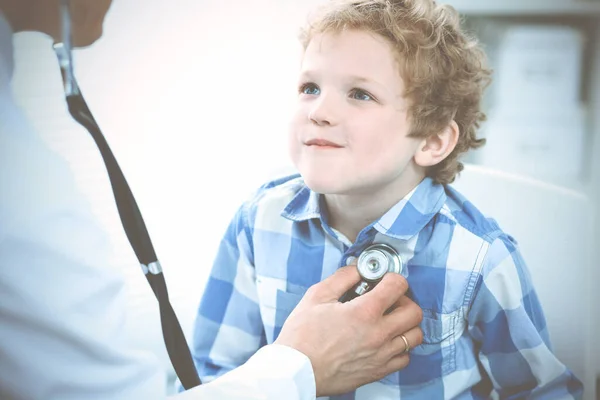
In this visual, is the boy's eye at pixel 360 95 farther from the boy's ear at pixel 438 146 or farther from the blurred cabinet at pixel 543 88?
the blurred cabinet at pixel 543 88

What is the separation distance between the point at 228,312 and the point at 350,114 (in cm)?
31

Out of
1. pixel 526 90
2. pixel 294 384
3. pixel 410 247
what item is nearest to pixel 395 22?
pixel 410 247

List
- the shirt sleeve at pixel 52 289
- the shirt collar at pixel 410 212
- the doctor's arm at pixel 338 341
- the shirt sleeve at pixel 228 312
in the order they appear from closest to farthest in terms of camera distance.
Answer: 1. the shirt sleeve at pixel 52 289
2. the doctor's arm at pixel 338 341
3. the shirt collar at pixel 410 212
4. the shirt sleeve at pixel 228 312

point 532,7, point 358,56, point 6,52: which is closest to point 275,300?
point 358,56

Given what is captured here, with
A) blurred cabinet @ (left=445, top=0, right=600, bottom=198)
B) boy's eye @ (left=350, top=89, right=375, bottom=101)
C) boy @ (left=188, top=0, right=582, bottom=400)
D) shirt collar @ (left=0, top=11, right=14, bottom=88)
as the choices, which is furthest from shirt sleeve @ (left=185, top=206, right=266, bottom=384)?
blurred cabinet @ (left=445, top=0, right=600, bottom=198)

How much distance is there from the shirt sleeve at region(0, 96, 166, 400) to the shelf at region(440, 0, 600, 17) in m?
0.89

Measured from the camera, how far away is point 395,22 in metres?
0.63

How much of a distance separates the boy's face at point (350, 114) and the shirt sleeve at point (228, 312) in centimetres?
18

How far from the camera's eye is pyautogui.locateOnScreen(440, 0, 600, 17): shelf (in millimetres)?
1144

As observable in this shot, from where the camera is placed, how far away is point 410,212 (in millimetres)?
677

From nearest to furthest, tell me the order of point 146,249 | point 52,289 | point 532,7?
point 52,289 → point 146,249 → point 532,7

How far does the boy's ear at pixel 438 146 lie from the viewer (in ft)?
2.23

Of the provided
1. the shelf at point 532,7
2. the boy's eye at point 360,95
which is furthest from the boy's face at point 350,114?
the shelf at point 532,7

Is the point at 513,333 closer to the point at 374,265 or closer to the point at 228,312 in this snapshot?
the point at 374,265
